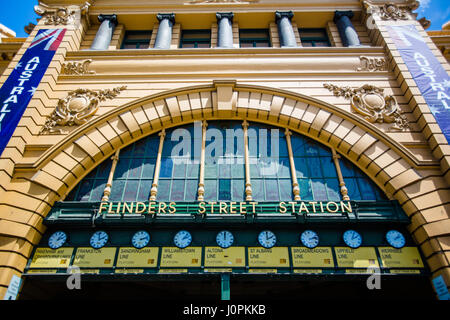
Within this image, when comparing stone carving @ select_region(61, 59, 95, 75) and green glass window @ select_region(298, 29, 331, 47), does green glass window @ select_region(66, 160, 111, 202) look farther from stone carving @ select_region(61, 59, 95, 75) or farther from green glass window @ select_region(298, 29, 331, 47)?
green glass window @ select_region(298, 29, 331, 47)

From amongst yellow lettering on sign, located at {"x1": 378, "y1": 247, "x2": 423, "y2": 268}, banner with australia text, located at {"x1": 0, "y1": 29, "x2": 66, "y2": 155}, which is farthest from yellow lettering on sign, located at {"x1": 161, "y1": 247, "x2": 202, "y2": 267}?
banner with australia text, located at {"x1": 0, "y1": 29, "x2": 66, "y2": 155}

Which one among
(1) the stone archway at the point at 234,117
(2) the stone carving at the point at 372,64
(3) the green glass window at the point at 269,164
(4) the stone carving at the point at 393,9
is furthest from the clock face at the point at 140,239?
(4) the stone carving at the point at 393,9

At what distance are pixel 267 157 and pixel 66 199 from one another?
30.5 ft

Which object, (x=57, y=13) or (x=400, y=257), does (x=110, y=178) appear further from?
(x=57, y=13)

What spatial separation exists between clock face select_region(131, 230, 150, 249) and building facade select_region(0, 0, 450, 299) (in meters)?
0.06

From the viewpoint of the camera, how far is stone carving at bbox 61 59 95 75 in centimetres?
1441

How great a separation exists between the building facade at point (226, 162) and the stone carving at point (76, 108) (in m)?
0.08

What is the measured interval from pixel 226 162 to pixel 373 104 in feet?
25.6

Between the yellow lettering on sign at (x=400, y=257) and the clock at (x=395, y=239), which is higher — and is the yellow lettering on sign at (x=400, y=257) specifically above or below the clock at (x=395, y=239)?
below

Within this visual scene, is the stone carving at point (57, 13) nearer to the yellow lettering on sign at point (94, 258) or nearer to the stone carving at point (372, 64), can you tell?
the yellow lettering on sign at point (94, 258)

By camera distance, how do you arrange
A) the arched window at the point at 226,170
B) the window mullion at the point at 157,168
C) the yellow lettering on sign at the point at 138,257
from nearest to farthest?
the yellow lettering on sign at the point at 138,257, the window mullion at the point at 157,168, the arched window at the point at 226,170

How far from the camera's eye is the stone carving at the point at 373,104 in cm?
1227

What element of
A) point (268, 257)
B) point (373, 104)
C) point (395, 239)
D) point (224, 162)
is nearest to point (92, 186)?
point (224, 162)

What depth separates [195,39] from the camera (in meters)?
17.5
